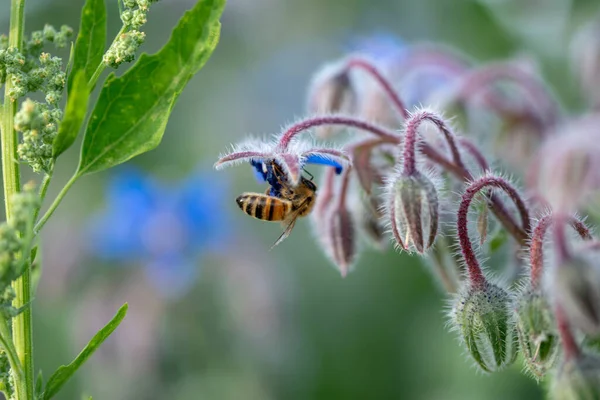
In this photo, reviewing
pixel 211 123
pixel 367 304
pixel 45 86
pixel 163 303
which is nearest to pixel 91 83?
pixel 45 86

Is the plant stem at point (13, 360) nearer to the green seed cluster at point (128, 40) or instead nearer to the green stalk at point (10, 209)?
the green stalk at point (10, 209)

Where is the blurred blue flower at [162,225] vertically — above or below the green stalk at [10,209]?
above

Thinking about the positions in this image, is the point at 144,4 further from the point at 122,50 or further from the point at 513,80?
the point at 513,80

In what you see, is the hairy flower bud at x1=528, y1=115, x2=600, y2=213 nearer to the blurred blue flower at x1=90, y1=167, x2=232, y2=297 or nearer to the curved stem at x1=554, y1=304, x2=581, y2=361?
→ the curved stem at x1=554, y1=304, x2=581, y2=361

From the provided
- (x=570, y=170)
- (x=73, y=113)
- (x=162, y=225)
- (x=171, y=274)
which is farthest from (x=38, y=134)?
→ (x=162, y=225)

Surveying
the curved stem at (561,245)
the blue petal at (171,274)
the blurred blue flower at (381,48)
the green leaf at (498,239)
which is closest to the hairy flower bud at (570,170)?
the curved stem at (561,245)
